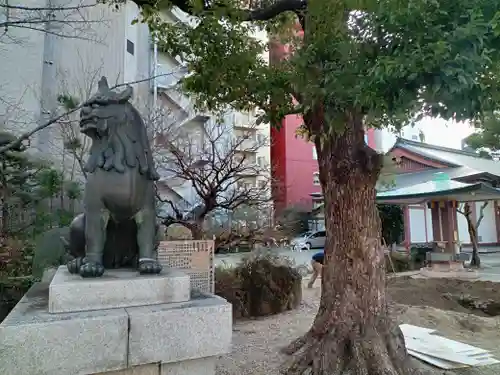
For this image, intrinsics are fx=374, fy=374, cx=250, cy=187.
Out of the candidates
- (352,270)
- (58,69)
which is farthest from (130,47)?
(352,270)

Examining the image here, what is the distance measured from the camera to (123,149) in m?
2.48

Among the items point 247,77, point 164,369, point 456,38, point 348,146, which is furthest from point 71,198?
point 456,38

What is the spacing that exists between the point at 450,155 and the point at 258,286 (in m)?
19.5

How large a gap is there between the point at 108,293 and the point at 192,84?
3.24 meters

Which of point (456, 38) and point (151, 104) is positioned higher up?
point (151, 104)

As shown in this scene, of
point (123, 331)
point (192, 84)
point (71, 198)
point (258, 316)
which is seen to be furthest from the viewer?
point (71, 198)

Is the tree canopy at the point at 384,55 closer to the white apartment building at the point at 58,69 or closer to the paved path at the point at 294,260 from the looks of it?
the paved path at the point at 294,260

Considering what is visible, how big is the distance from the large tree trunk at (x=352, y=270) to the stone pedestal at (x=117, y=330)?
2.31 m

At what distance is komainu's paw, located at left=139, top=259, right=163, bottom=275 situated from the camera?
2.43 metres

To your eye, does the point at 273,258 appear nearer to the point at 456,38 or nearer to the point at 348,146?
the point at 348,146

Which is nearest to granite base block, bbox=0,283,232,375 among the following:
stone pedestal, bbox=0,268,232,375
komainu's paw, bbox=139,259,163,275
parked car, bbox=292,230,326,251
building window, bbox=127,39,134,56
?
stone pedestal, bbox=0,268,232,375

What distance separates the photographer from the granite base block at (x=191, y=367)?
2.20 meters

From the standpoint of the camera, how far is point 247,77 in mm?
4492

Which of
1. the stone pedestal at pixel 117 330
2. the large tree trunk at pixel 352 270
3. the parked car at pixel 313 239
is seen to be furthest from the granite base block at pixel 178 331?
the parked car at pixel 313 239
